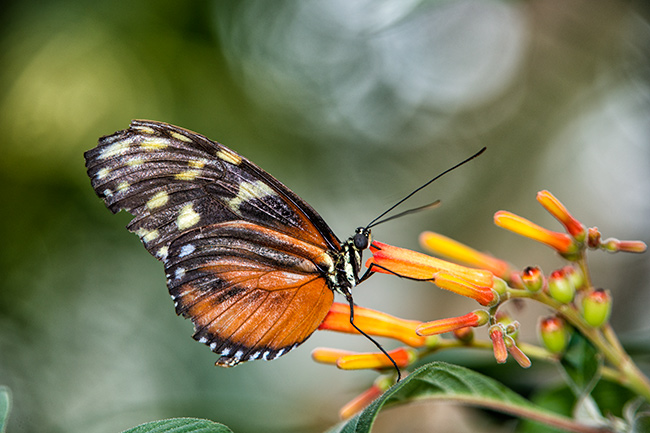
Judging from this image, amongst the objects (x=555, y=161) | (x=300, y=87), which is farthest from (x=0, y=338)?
(x=555, y=161)

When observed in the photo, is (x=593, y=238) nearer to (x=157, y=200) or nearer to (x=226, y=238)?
(x=226, y=238)

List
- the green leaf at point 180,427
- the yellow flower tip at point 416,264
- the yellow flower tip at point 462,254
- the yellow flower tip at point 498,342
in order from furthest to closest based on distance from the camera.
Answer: the yellow flower tip at point 462,254 → the yellow flower tip at point 416,264 → the yellow flower tip at point 498,342 → the green leaf at point 180,427

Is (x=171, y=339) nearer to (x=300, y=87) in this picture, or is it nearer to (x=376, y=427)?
(x=376, y=427)

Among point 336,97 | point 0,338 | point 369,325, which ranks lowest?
point 369,325

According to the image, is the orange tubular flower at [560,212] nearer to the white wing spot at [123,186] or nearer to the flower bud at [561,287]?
the flower bud at [561,287]

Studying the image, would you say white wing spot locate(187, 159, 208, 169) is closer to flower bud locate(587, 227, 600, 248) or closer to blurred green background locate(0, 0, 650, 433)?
flower bud locate(587, 227, 600, 248)

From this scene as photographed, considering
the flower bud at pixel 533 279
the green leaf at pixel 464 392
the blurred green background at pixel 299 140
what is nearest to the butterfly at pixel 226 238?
the green leaf at pixel 464 392
